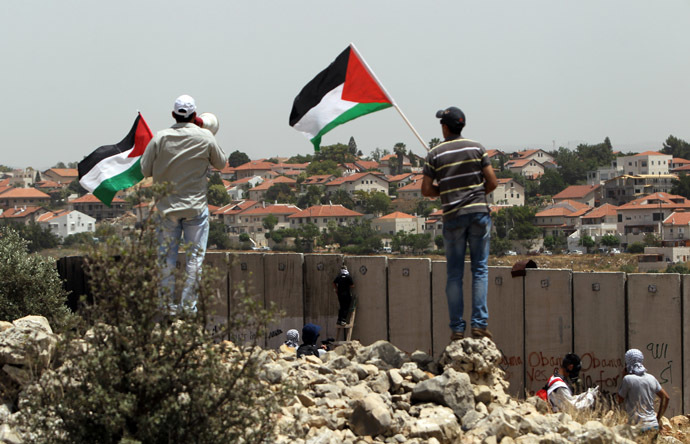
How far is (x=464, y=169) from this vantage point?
764 cm

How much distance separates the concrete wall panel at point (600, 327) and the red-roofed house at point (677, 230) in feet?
415

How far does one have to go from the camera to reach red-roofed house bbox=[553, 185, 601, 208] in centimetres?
17812

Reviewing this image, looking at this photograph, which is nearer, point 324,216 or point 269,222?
point 269,222

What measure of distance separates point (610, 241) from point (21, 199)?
126300 millimetres

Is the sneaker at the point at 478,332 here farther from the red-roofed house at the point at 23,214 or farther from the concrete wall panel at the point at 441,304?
the red-roofed house at the point at 23,214

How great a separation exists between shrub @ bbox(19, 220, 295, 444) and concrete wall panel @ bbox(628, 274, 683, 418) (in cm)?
474

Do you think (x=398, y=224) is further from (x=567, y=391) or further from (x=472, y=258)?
(x=472, y=258)

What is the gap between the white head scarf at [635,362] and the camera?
8102mm

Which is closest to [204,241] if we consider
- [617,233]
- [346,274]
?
[346,274]

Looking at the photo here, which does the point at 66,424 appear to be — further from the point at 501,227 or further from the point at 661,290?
the point at 501,227

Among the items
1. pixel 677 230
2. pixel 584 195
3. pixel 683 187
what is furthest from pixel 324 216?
pixel 683 187

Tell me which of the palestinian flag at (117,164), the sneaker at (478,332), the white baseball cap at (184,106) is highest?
the white baseball cap at (184,106)

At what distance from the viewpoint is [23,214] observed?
16888 centimetres

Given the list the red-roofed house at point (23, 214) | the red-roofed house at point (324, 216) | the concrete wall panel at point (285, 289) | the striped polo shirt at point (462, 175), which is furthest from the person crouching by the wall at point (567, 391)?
the red-roofed house at point (23, 214)
